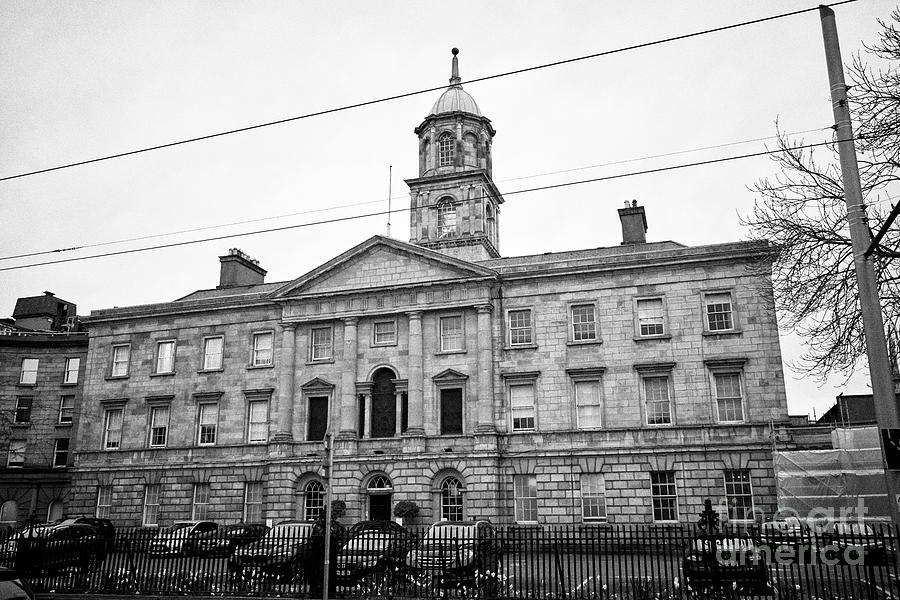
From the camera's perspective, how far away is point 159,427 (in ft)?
148

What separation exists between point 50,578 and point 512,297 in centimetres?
2448

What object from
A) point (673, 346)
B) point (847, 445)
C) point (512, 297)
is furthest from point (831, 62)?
point (512, 297)

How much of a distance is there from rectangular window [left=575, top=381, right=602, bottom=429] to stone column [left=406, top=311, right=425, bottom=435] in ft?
26.4

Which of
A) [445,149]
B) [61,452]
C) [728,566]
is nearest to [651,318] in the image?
[728,566]

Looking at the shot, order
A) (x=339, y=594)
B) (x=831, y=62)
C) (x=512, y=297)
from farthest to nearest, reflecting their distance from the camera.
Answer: (x=512, y=297) < (x=339, y=594) < (x=831, y=62)

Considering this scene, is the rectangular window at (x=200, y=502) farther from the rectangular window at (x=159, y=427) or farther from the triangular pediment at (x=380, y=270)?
the triangular pediment at (x=380, y=270)

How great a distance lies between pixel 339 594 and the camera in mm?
20750

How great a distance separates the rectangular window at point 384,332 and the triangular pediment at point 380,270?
6.84 feet

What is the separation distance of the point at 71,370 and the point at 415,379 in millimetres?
28741

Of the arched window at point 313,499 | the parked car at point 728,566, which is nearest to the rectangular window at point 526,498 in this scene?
the arched window at point 313,499

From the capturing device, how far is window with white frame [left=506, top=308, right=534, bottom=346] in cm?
3926

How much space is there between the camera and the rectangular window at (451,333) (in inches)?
1578

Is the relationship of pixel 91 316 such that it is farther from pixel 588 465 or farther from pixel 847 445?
pixel 847 445

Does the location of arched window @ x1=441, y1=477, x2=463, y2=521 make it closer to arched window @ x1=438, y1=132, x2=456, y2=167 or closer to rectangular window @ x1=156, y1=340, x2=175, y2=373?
rectangular window @ x1=156, y1=340, x2=175, y2=373
